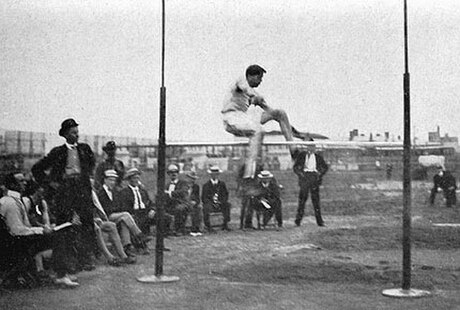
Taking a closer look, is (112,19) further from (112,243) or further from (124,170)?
(112,243)

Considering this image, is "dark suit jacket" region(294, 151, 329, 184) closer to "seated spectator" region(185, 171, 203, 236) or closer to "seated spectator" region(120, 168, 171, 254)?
"seated spectator" region(185, 171, 203, 236)

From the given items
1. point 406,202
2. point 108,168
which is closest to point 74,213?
point 108,168

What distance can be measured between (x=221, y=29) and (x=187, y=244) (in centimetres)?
150

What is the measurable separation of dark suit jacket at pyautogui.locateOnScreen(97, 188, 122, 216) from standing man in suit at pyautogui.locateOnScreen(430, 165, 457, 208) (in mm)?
3297

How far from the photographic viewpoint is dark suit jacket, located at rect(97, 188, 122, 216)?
425cm

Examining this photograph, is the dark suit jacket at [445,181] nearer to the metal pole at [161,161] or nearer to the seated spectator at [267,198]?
the seated spectator at [267,198]

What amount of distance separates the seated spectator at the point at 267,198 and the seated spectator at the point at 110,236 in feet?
2.84

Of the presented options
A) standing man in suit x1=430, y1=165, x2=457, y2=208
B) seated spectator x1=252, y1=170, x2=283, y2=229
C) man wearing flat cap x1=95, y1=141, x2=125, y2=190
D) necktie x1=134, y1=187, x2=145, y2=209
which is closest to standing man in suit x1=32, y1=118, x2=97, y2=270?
man wearing flat cap x1=95, y1=141, x2=125, y2=190

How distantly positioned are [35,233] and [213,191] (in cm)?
182

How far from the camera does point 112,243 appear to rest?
13.2ft

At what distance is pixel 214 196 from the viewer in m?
5.04

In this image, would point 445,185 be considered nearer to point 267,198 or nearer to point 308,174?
point 308,174

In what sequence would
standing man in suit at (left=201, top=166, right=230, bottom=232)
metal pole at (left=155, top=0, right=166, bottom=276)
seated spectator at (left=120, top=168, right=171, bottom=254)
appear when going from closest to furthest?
metal pole at (left=155, top=0, right=166, bottom=276) → seated spectator at (left=120, top=168, right=171, bottom=254) → standing man in suit at (left=201, top=166, right=230, bottom=232)

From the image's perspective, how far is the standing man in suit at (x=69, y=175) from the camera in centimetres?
351
